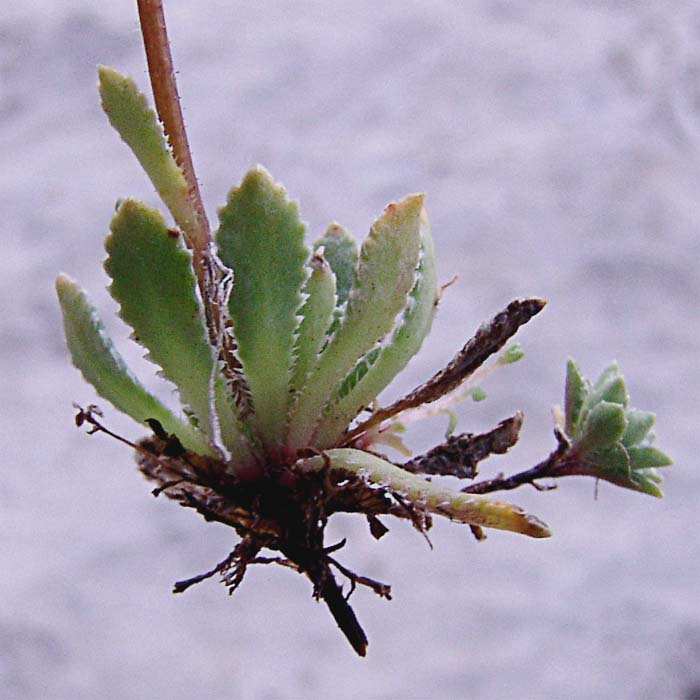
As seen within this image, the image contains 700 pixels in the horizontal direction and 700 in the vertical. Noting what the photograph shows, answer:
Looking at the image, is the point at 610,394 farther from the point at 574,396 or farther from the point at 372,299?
the point at 372,299

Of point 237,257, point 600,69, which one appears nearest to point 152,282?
point 237,257

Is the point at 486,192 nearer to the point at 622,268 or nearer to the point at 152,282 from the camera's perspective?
the point at 622,268

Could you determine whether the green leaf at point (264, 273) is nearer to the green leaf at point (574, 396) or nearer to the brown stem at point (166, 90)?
the brown stem at point (166, 90)

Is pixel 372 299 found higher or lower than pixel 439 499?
higher

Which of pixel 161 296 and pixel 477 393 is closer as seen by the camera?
pixel 161 296

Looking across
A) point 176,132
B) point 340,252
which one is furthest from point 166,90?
point 340,252

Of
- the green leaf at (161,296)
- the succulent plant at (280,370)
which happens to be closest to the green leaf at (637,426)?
the succulent plant at (280,370)
